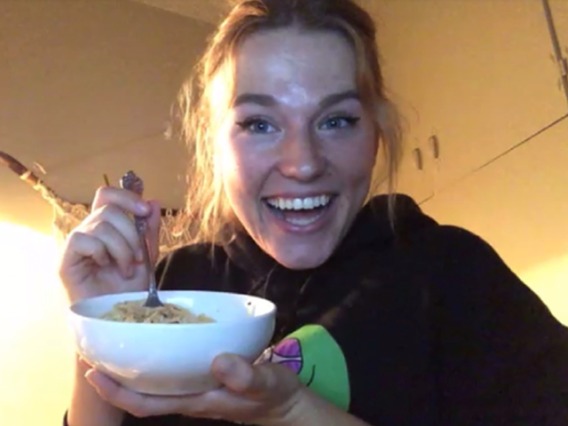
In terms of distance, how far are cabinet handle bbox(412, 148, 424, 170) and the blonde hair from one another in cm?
112

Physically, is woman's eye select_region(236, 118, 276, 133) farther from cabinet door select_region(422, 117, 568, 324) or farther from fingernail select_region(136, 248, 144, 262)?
cabinet door select_region(422, 117, 568, 324)

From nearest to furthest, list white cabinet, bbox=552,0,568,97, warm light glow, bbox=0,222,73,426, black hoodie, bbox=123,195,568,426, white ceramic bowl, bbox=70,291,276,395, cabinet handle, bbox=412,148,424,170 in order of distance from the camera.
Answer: white ceramic bowl, bbox=70,291,276,395, black hoodie, bbox=123,195,568,426, white cabinet, bbox=552,0,568,97, warm light glow, bbox=0,222,73,426, cabinet handle, bbox=412,148,424,170

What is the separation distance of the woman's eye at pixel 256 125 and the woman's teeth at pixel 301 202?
94mm

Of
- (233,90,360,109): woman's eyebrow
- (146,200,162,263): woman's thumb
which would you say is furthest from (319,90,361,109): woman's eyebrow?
(146,200,162,263): woman's thumb

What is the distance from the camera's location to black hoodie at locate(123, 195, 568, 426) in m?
0.75

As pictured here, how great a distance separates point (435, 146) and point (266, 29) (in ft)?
4.39

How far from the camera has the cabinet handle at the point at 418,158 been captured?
220 cm

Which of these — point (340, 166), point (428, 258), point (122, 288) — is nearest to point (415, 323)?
point (428, 258)

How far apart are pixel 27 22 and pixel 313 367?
170cm

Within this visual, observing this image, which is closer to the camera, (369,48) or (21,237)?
(369,48)

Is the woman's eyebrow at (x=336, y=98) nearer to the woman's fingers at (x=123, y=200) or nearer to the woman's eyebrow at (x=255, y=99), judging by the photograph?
the woman's eyebrow at (x=255, y=99)

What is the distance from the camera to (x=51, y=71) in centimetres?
208

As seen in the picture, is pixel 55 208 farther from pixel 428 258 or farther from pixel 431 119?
pixel 428 258

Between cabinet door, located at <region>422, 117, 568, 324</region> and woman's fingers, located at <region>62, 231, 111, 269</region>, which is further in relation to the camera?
cabinet door, located at <region>422, 117, 568, 324</region>
